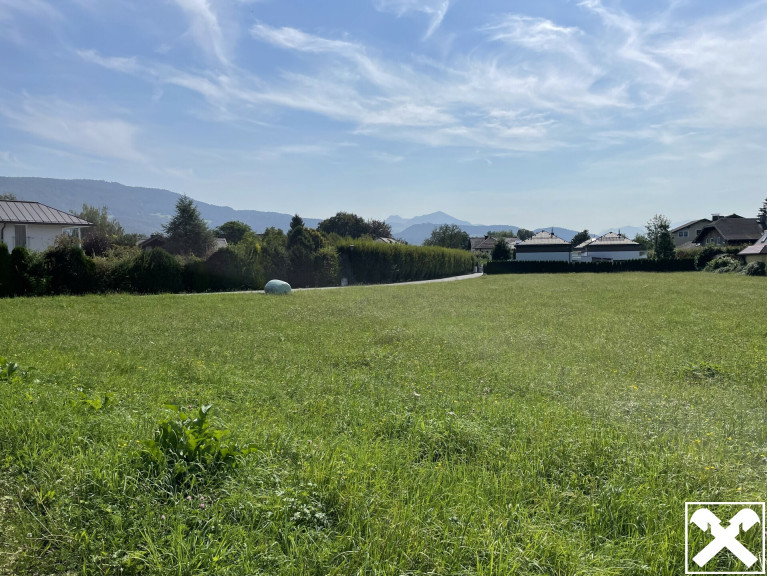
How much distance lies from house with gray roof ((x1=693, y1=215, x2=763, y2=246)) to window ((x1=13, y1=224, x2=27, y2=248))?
263 feet

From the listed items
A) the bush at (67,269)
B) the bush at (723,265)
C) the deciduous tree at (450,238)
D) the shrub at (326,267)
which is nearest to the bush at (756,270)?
the bush at (723,265)

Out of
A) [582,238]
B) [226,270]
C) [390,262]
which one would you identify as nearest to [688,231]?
[582,238]

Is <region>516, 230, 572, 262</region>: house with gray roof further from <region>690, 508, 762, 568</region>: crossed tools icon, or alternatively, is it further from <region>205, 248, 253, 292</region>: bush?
<region>690, 508, 762, 568</region>: crossed tools icon

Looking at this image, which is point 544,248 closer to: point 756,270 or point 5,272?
point 756,270

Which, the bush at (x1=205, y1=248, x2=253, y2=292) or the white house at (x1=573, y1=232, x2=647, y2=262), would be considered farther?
the white house at (x1=573, y1=232, x2=647, y2=262)

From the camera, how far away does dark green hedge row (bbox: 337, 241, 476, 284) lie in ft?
120

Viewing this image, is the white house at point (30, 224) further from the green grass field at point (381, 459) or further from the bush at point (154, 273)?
the green grass field at point (381, 459)

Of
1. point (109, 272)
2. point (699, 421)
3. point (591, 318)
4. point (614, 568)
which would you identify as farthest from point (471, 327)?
point (109, 272)

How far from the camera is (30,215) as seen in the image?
29.7 metres

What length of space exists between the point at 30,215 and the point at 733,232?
82.6 meters

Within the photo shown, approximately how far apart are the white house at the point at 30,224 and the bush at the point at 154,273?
34.8 ft

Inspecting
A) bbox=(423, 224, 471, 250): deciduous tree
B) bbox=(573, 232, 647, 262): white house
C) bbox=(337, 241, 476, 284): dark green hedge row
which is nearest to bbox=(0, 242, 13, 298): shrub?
bbox=(337, 241, 476, 284): dark green hedge row

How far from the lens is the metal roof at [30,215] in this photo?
94.1 feet

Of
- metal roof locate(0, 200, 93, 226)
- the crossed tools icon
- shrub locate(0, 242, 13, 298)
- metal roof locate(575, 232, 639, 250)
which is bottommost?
the crossed tools icon
